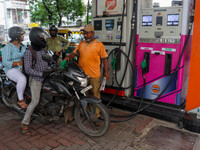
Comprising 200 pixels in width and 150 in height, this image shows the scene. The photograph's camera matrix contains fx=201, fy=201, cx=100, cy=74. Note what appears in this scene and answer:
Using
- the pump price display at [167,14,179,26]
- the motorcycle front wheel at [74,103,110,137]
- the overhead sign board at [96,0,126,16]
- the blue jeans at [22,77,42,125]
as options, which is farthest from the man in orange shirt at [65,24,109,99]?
the pump price display at [167,14,179,26]

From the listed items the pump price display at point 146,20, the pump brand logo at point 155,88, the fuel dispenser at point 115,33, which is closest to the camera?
the pump price display at point 146,20

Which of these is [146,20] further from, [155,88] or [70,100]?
[70,100]

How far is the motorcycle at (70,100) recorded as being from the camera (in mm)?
3223

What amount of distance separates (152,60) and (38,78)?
94.2 inches

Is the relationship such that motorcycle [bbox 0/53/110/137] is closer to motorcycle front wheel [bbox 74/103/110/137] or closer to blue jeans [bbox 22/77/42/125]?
motorcycle front wheel [bbox 74/103/110/137]

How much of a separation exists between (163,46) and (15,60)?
2904 millimetres

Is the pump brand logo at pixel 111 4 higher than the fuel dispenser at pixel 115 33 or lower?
higher

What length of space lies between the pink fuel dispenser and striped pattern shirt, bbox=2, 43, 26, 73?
8.22ft

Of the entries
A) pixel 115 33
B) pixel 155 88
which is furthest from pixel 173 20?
pixel 155 88

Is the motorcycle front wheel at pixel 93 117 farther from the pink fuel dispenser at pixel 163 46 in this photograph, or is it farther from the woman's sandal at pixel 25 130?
A: the pink fuel dispenser at pixel 163 46

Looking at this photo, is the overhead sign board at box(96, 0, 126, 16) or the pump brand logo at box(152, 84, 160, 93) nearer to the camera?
the pump brand logo at box(152, 84, 160, 93)

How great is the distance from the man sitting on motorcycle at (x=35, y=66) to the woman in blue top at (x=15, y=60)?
0.56ft

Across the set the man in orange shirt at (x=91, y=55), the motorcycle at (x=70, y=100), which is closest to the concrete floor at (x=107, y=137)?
the motorcycle at (x=70, y=100)

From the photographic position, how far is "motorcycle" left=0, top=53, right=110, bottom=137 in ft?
10.6
